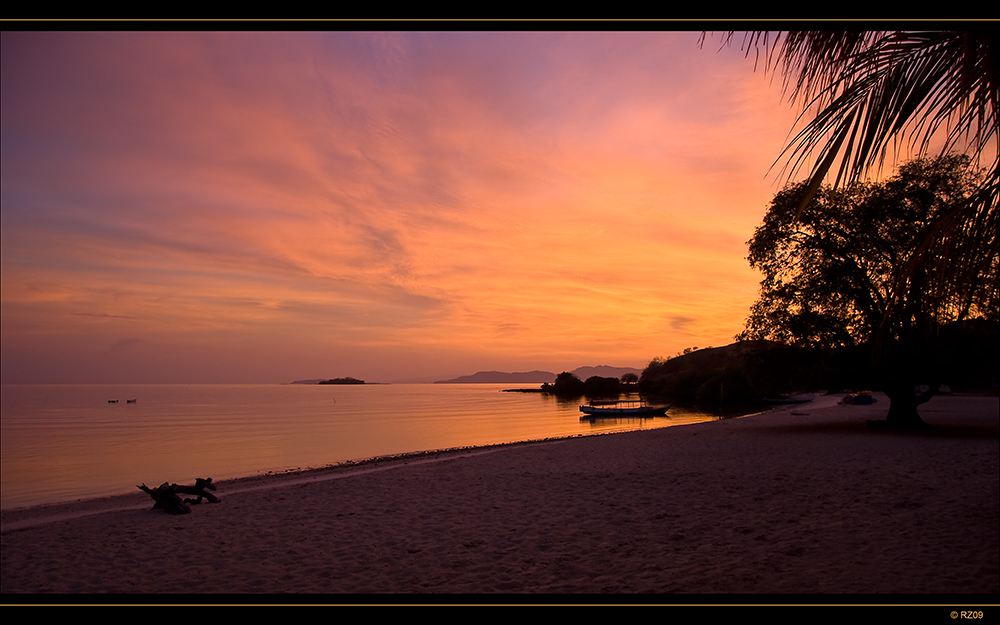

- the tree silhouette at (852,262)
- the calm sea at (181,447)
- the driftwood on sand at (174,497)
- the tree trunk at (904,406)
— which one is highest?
the tree silhouette at (852,262)

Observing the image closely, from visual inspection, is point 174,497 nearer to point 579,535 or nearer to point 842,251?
point 579,535

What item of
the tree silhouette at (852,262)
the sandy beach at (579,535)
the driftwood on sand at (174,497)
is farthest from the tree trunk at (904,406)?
the driftwood on sand at (174,497)

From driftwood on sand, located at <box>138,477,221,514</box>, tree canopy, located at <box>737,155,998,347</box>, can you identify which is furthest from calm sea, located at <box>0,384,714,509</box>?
tree canopy, located at <box>737,155,998,347</box>

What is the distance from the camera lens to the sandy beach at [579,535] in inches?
235

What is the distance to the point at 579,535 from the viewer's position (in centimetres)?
797

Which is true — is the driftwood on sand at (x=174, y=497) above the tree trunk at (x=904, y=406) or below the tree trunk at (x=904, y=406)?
below

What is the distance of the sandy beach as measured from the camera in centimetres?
597

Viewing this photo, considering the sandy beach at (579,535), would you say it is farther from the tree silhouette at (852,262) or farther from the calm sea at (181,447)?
the calm sea at (181,447)

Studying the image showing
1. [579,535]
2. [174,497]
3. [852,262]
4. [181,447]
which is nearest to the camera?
[579,535]

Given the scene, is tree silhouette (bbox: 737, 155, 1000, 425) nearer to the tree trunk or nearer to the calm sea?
the tree trunk

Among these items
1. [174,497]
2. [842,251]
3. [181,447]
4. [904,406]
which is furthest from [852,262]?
[181,447]

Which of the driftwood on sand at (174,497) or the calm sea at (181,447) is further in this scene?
the calm sea at (181,447)

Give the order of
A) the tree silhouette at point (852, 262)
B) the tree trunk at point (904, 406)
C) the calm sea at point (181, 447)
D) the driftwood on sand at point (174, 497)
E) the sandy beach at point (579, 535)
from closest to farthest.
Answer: the sandy beach at point (579, 535), the driftwood on sand at point (174, 497), the tree silhouette at point (852, 262), the tree trunk at point (904, 406), the calm sea at point (181, 447)
